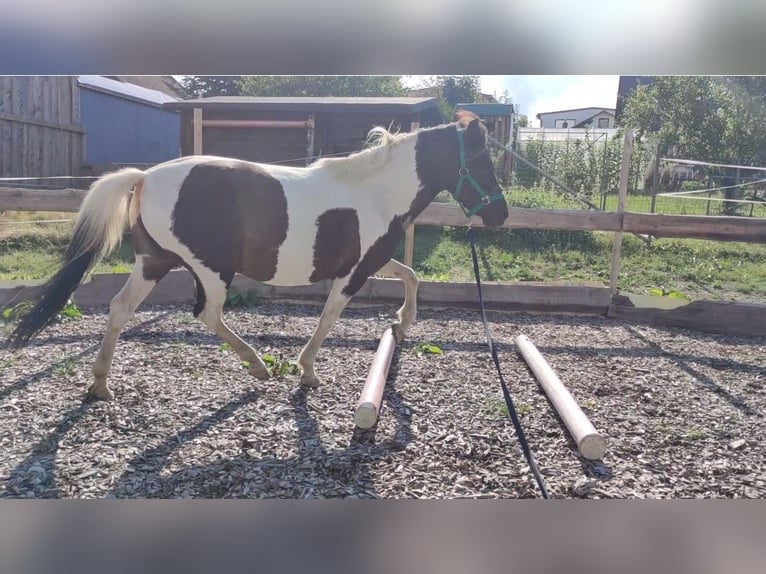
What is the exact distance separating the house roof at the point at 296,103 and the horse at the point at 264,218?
222 mm

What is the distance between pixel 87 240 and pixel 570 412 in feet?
8.61

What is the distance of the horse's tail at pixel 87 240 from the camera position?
3.07 metres

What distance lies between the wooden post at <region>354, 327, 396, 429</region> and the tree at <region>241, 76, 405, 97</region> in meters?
1.51

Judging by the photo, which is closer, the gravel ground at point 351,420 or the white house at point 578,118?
the gravel ground at point 351,420

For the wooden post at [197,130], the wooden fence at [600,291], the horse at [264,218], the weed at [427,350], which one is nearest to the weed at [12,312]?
the horse at [264,218]

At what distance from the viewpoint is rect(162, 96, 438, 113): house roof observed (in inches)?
119

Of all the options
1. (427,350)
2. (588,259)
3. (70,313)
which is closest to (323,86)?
(427,350)

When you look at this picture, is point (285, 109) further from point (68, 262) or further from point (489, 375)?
point (489, 375)

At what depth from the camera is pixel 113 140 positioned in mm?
3469

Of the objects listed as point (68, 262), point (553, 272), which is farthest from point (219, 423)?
point (553, 272)

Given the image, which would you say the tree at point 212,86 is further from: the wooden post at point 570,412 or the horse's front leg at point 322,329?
the wooden post at point 570,412

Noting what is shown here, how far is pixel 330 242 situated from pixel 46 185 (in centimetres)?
169

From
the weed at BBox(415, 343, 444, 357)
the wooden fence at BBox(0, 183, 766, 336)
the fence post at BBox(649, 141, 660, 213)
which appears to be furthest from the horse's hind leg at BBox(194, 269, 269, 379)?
the fence post at BBox(649, 141, 660, 213)

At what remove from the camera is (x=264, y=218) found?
3.31 m
